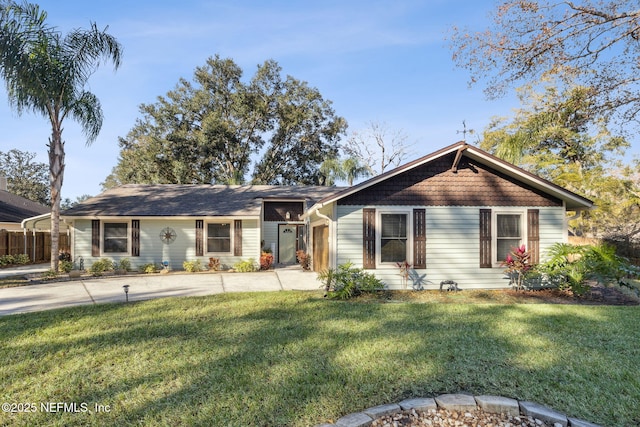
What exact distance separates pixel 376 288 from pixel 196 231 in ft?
27.6

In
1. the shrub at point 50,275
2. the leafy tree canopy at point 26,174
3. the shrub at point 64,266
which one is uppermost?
the leafy tree canopy at point 26,174

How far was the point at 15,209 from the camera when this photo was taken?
69.3ft

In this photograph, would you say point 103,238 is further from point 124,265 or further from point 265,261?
point 265,261

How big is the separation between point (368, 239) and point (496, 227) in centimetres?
362

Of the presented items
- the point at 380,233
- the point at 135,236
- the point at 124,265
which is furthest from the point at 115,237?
the point at 380,233

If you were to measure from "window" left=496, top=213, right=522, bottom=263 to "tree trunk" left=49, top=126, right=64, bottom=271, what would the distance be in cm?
1440

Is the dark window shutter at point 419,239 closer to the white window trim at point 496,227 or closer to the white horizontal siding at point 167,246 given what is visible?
the white window trim at point 496,227

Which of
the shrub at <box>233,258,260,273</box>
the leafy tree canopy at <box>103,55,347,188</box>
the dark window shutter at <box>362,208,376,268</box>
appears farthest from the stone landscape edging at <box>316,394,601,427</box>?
the leafy tree canopy at <box>103,55,347,188</box>

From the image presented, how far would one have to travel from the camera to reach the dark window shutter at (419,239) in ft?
32.8

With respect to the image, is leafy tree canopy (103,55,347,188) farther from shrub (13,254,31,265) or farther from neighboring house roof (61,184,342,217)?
shrub (13,254,31,265)

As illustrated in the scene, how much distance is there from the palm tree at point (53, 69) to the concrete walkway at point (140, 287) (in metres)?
Answer: 3.11

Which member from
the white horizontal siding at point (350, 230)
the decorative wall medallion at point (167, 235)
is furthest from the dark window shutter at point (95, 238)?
the white horizontal siding at point (350, 230)

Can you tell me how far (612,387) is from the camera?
12.4 ft

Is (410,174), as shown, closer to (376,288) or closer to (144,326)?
(376,288)
